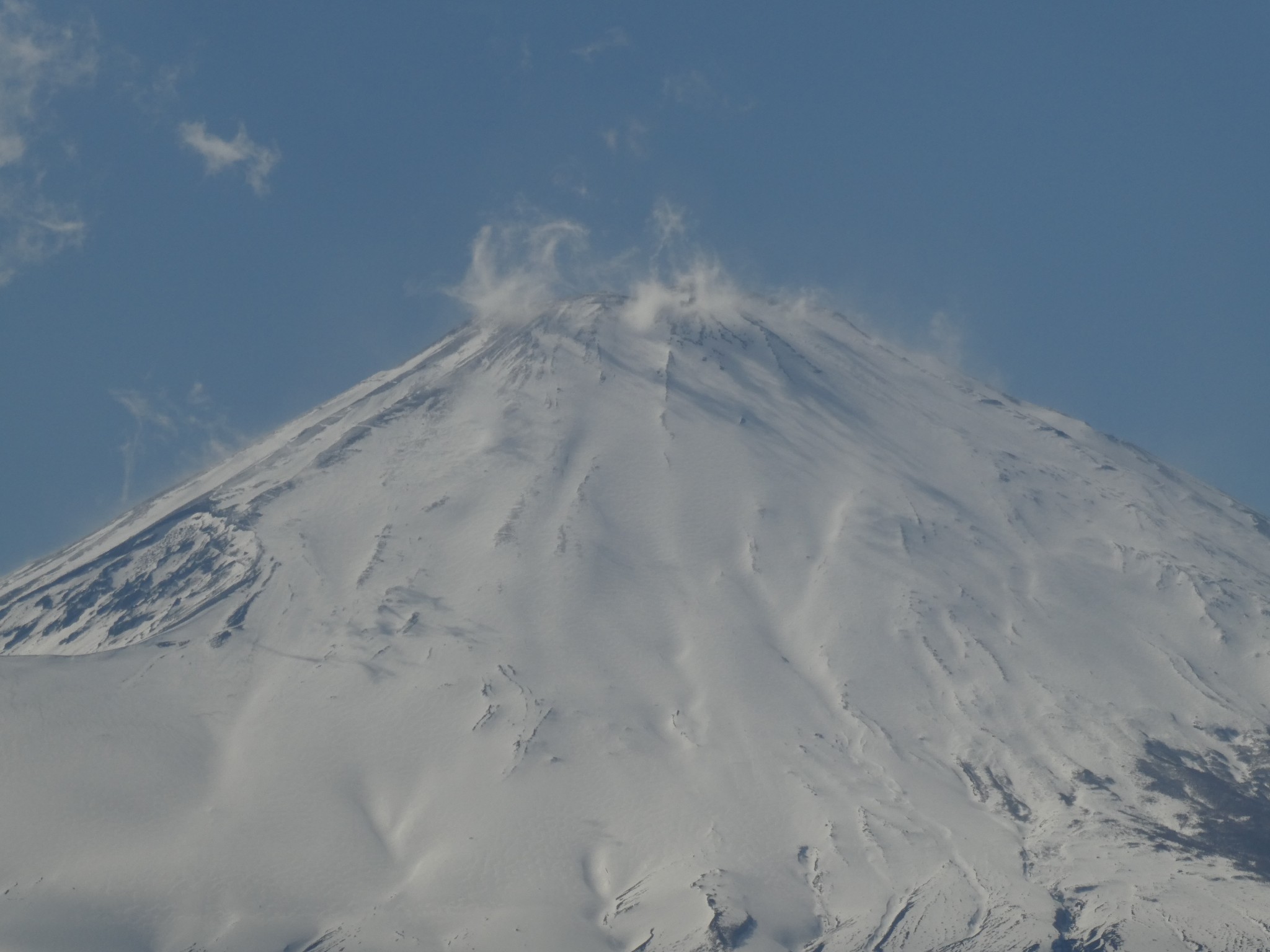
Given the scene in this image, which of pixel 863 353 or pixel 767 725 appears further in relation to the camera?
pixel 863 353

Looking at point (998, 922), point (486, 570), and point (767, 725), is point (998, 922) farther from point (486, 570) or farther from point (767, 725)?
point (486, 570)

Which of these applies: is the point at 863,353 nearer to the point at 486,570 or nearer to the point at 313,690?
the point at 486,570

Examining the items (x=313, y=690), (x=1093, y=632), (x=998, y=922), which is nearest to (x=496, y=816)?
(x=313, y=690)

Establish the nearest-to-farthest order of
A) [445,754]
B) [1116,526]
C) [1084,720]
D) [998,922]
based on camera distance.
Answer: [998,922] → [445,754] → [1084,720] → [1116,526]

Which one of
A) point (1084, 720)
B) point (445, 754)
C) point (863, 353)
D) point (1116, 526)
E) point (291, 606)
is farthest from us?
point (863, 353)

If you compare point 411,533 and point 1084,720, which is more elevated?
point 411,533

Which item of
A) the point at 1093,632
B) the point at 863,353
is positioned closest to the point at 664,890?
the point at 1093,632

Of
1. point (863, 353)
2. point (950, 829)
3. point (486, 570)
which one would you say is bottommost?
point (950, 829)
